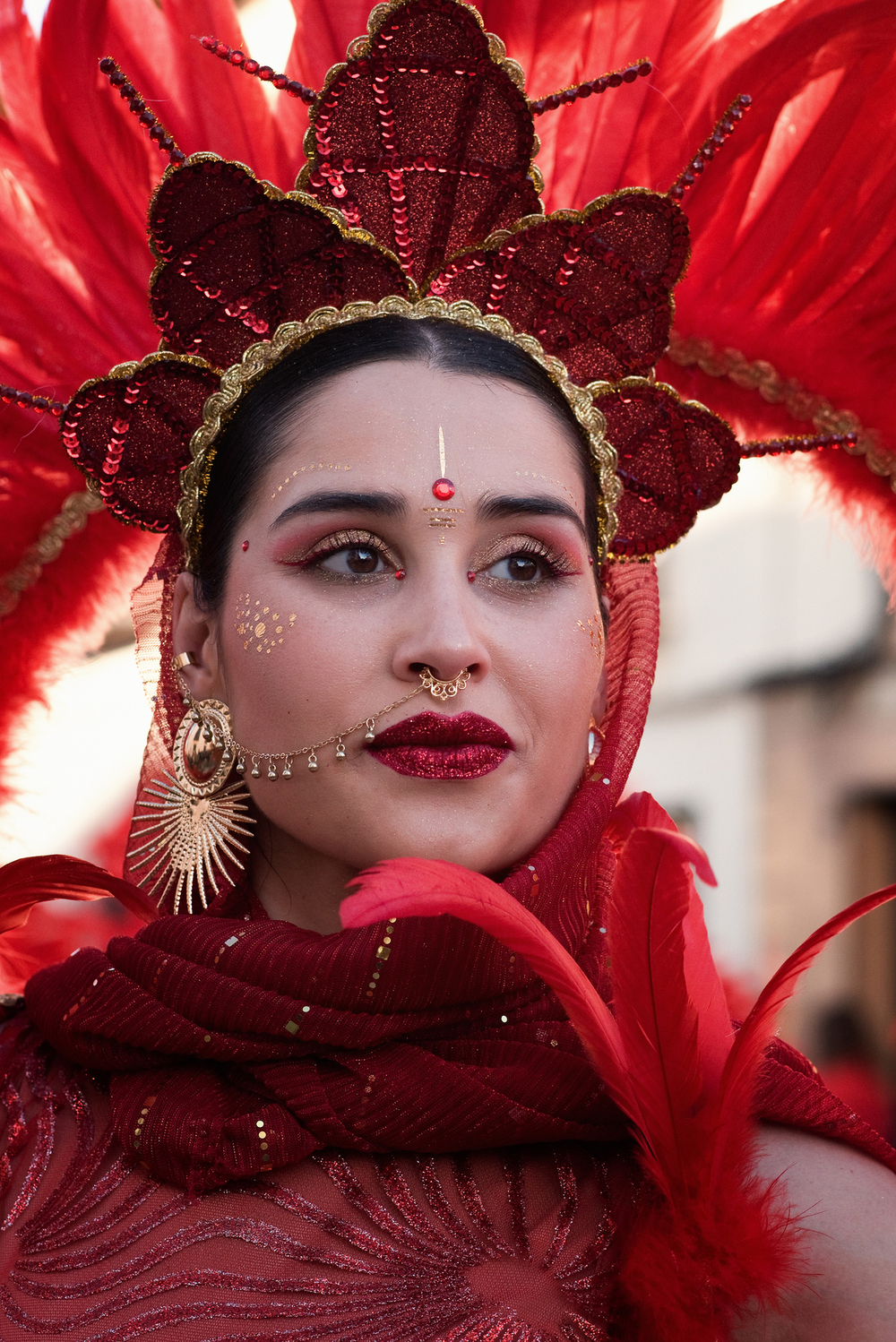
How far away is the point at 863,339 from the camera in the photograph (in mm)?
2693

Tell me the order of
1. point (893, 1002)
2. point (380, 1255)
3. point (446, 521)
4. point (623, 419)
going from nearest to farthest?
point (380, 1255)
point (446, 521)
point (623, 419)
point (893, 1002)

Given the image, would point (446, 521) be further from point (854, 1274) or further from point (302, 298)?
point (854, 1274)

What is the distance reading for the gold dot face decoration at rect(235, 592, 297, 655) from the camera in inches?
84.2

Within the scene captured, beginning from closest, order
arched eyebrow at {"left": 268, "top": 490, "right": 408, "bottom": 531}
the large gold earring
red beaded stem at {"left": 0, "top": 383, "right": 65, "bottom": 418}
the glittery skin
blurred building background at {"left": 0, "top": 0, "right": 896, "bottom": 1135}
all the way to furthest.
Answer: the glittery skin → arched eyebrow at {"left": 268, "top": 490, "right": 408, "bottom": 531} → the large gold earring → red beaded stem at {"left": 0, "top": 383, "right": 65, "bottom": 418} → blurred building background at {"left": 0, "top": 0, "right": 896, "bottom": 1135}

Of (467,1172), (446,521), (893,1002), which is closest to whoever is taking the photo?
(467,1172)

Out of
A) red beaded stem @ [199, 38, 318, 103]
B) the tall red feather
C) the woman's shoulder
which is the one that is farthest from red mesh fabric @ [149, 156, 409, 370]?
the woman's shoulder

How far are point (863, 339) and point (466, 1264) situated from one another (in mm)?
1894

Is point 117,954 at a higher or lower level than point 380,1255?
higher

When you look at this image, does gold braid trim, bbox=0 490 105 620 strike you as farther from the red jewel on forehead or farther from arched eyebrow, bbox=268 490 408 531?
the red jewel on forehead

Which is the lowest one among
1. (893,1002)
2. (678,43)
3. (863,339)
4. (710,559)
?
(893,1002)

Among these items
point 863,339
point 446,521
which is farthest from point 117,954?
point 863,339

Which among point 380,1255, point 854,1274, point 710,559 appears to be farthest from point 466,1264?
point 710,559

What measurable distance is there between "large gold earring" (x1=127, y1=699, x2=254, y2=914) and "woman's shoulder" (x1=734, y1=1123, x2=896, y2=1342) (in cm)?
103

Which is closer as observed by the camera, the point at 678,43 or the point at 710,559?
the point at 678,43
